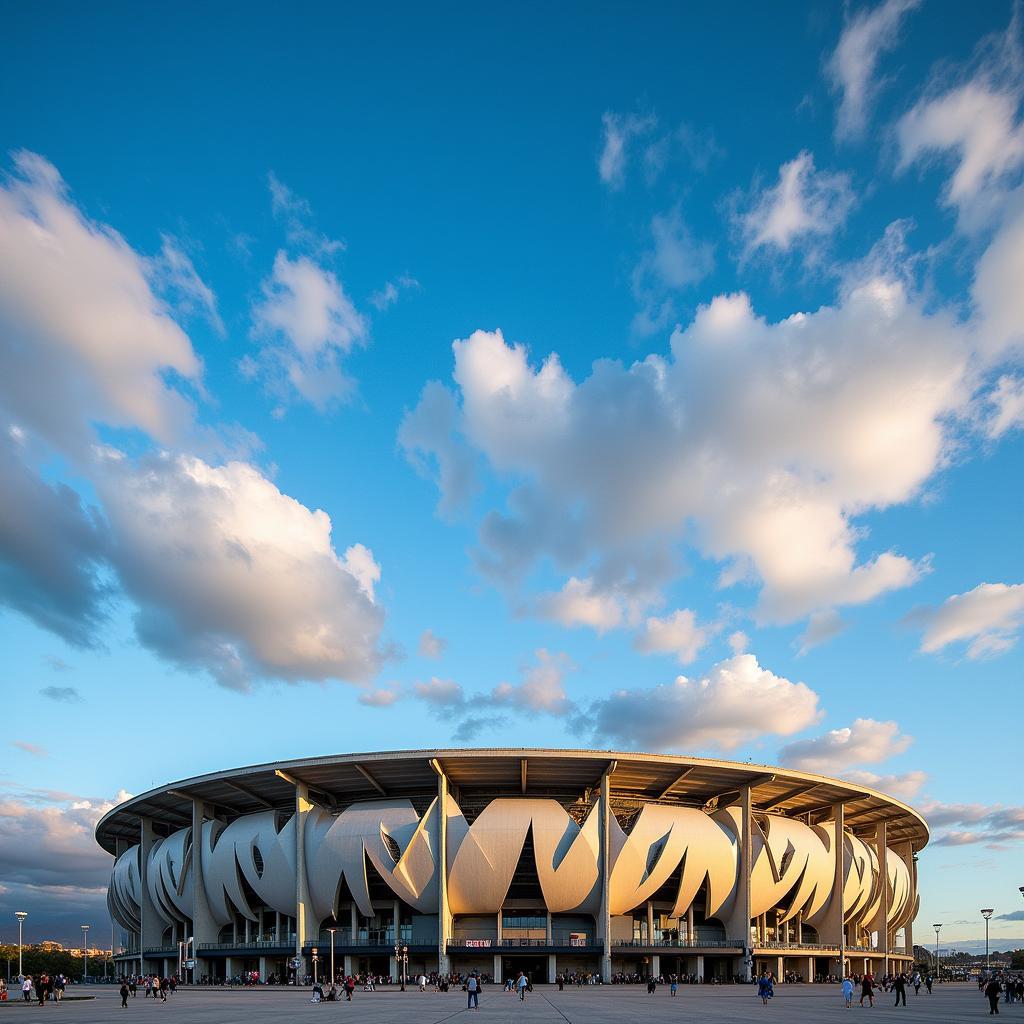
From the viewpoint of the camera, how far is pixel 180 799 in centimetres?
6938

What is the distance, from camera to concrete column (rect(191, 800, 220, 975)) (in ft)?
220

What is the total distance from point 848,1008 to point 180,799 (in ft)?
172

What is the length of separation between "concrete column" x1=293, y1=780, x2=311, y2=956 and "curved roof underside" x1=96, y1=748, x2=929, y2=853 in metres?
1.83

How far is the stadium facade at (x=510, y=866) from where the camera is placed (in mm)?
58750

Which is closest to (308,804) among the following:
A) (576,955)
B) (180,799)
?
(180,799)

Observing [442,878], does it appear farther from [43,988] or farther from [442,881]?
[43,988]

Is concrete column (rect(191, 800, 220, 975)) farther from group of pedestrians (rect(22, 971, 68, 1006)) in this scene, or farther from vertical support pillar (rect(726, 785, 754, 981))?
vertical support pillar (rect(726, 785, 754, 981))

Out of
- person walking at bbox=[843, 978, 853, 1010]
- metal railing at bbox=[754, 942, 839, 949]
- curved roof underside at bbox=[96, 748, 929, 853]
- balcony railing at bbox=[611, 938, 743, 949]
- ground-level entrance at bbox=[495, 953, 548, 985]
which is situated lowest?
ground-level entrance at bbox=[495, 953, 548, 985]

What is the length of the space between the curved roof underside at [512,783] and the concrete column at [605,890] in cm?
221

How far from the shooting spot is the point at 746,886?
2463 inches

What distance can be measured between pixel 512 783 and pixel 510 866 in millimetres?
6961

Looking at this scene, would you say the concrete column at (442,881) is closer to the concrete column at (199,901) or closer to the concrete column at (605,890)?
the concrete column at (605,890)

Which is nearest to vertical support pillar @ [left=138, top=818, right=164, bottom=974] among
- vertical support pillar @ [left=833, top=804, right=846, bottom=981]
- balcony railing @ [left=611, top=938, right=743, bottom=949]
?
balcony railing @ [left=611, top=938, right=743, bottom=949]

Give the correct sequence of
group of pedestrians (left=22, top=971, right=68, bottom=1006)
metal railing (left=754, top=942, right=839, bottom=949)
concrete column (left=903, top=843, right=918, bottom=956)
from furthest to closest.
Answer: concrete column (left=903, top=843, right=918, bottom=956) → metal railing (left=754, top=942, right=839, bottom=949) → group of pedestrians (left=22, top=971, right=68, bottom=1006)
